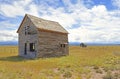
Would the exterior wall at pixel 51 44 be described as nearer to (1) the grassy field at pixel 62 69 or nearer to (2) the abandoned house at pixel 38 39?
(2) the abandoned house at pixel 38 39

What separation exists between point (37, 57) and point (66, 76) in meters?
15.6

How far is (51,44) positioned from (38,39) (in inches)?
124

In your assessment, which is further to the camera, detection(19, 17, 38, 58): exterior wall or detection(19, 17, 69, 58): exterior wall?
detection(19, 17, 38, 58): exterior wall

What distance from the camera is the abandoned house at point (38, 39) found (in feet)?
101

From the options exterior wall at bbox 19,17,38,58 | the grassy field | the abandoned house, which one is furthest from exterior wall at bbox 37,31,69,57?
the grassy field

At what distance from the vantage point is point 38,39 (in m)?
30.4

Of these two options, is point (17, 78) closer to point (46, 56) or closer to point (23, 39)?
point (46, 56)

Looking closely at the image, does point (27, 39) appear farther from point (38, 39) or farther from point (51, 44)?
point (51, 44)

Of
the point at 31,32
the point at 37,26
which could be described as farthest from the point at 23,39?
the point at 37,26

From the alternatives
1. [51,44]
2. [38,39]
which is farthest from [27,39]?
[51,44]

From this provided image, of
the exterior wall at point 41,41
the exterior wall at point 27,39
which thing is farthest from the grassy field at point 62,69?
Result: the exterior wall at point 27,39

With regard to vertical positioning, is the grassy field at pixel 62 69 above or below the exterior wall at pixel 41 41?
below

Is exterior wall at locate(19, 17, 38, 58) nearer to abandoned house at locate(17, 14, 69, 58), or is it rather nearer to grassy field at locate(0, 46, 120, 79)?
abandoned house at locate(17, 14, 69, 58)

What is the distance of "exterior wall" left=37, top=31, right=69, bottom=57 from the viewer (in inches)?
1212
